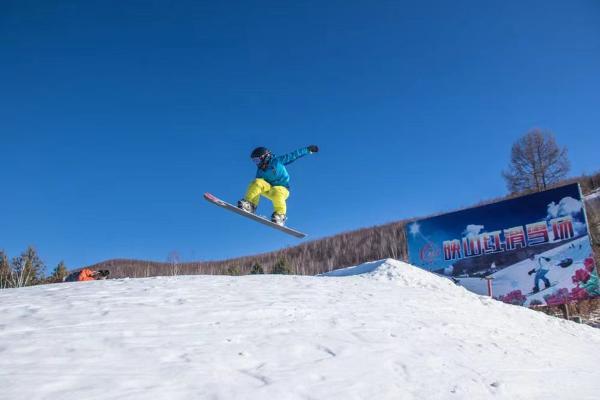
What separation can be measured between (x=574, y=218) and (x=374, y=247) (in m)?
10.3

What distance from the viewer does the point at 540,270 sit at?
11.5 meters

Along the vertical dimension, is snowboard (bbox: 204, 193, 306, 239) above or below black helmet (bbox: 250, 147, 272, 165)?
below

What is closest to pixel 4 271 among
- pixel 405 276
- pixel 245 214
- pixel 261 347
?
A: pixel 245 214

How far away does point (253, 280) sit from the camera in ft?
19.4

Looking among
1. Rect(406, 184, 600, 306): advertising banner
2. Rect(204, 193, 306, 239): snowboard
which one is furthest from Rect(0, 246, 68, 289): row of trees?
Rect(406, 184, 600, 306): advertising banner

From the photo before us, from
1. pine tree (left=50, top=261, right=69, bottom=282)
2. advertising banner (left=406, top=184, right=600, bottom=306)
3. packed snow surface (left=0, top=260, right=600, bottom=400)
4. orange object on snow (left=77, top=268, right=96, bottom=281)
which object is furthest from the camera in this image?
pine tree (left=50, top=261, right=69, bottom=282)

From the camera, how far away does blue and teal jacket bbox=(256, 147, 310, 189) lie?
26.2ft

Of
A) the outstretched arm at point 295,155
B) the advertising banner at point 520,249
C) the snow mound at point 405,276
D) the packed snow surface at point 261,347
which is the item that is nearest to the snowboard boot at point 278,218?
the outstretched arm at point 295,155

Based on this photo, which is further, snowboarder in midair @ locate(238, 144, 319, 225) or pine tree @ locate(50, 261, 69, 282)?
pine tree @ locate(50, 261, 69, 282)

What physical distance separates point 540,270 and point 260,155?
8706mm

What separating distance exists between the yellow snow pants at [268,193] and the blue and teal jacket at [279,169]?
0.32ft

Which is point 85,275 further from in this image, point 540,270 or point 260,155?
point 540,270

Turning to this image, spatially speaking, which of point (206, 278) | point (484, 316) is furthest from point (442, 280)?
point (206, 278)

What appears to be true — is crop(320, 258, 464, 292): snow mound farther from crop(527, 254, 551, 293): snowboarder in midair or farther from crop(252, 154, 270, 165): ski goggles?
crop(527, 254, 551, 293): snowboarder in midair
